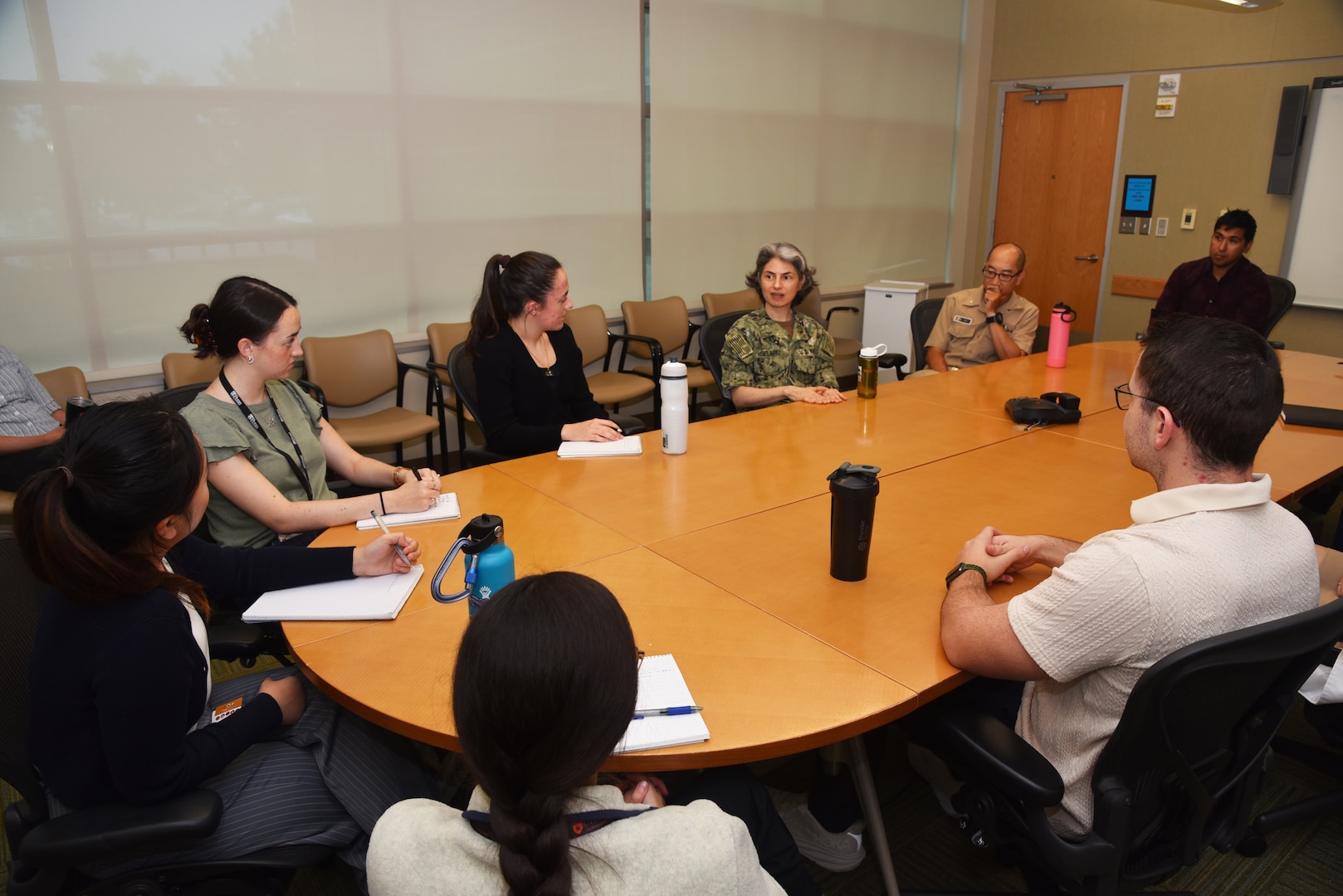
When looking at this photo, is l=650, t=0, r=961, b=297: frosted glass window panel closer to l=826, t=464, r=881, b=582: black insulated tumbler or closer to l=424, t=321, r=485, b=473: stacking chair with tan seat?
Result: l=424, t=321, r=485, b=473: stacking chair with tan seat

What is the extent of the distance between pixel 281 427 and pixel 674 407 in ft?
3.52

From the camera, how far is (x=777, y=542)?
1.98 metres

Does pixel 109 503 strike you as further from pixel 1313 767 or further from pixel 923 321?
pixel 923 321

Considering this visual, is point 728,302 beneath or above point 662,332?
above

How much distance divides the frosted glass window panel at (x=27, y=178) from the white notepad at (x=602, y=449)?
2616mm

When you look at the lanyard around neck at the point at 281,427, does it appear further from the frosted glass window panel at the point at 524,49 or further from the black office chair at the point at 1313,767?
the frosted glass window panel at the point at 524,49

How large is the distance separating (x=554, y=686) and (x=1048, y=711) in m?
1.01

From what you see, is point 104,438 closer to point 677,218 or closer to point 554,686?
point 554,686

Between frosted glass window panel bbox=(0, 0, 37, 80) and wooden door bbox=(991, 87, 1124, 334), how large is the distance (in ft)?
22.2

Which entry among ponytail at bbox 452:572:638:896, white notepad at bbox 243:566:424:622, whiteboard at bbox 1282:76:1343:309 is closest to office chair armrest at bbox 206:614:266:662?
white notepad at bbox 243:566:424:622

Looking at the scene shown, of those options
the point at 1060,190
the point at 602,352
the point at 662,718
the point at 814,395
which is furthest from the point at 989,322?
the point at 1060,190

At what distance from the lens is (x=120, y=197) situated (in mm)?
3756

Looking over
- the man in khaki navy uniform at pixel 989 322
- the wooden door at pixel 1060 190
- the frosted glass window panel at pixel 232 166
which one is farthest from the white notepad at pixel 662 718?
the wooden door at pixel 1060 190

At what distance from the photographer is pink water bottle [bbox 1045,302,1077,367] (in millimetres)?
3711
